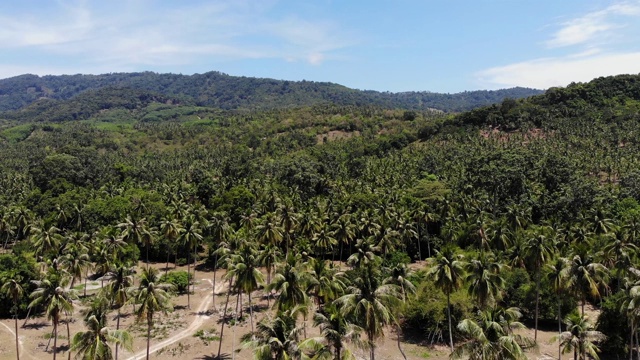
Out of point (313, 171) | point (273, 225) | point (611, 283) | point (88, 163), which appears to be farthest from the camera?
point (88, 163)

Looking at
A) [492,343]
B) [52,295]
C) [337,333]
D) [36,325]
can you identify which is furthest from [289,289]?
[36,325]

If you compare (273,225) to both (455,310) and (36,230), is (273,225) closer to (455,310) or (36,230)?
(455,310)

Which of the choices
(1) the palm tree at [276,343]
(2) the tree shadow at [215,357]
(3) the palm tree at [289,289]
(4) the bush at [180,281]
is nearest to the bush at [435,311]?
(3) the palm tree at [289,289]

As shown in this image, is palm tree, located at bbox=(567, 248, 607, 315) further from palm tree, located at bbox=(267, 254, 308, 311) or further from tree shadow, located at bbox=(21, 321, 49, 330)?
tree shadow, located at bbox=(21, 321, 49, 330)

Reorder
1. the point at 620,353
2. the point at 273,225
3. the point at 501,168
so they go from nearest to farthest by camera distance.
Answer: the point at 620,353 < the point at 273,225 < the point at 501,168

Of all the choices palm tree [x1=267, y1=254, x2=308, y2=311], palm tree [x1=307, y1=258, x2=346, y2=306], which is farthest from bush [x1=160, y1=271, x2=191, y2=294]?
palm tree [x1=267, y1=254, x2=308, y2=311]

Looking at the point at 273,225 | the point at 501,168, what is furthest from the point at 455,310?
the point at 501,168

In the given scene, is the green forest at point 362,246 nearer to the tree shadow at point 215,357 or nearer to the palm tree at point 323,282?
the palm tree at point 323,282
